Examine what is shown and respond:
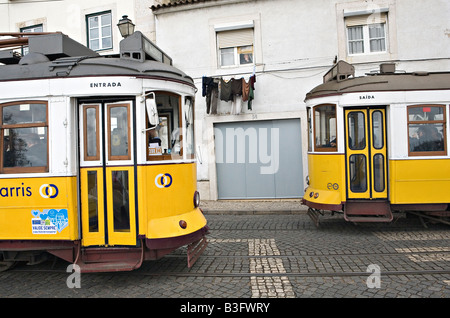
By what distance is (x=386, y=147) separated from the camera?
738 cm

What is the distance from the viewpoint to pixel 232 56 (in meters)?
12.4

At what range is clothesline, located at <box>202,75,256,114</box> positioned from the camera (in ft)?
38.9

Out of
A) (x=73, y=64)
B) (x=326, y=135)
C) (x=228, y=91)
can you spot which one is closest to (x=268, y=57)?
(x=228, y=91)

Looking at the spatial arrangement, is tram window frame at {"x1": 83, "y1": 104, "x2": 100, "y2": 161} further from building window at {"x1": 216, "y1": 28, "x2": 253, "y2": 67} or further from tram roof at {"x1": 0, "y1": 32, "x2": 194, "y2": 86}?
building window at {"x1": 216, "y1": 28, "x2": 253, "y2": 67}

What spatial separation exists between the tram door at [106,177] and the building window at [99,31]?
9.92 metres

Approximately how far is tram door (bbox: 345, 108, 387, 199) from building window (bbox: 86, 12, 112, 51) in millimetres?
10184

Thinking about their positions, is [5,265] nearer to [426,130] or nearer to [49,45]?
[49,45]

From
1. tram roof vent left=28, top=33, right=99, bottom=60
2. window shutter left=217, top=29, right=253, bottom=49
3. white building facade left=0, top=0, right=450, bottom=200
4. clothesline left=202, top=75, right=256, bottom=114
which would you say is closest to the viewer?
tram roof vent left=28, top=33, right=99, bottom=60

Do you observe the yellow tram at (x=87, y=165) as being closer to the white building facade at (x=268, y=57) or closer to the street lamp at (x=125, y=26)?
the street lamp at (x=125, y=26)

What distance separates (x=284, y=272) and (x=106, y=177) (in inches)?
114

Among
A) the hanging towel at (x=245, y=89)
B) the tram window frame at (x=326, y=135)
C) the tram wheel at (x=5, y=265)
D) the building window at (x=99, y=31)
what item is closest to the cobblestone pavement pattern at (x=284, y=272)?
the tram wheel at (x=5, y=265)

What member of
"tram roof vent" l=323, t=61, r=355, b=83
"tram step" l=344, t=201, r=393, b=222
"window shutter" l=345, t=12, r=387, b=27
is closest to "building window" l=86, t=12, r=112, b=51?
"window shutter" l=345, t=12, r=387, b=27

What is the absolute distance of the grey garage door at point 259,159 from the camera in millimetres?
12008

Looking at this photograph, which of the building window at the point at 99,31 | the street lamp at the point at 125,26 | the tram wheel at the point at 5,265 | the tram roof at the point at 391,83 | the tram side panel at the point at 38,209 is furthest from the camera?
the building window at the point at 99,31
